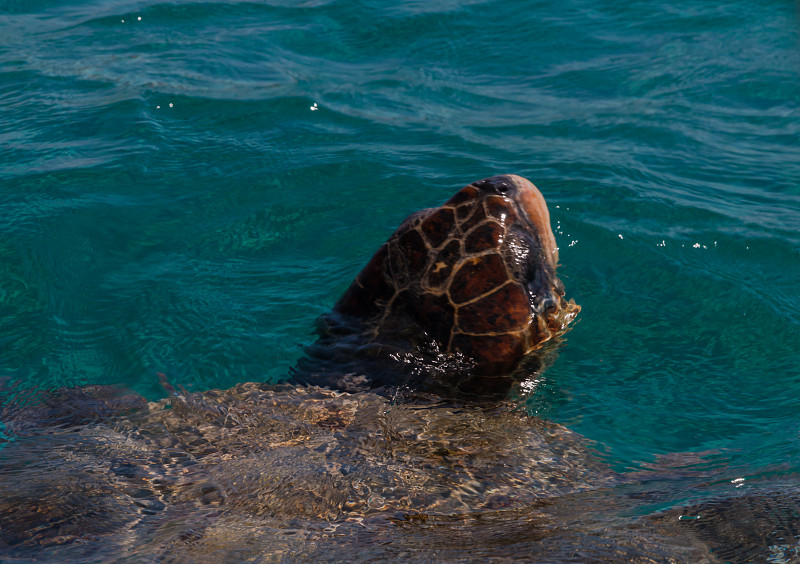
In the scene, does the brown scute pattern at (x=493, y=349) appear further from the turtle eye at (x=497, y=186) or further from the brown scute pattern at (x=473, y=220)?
the turtle eye at (x=497, y=186)

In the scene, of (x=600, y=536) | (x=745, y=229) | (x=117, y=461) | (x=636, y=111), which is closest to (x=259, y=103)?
(x=636, y=111)

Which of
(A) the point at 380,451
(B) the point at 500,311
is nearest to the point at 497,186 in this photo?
(B) the point at 500,311

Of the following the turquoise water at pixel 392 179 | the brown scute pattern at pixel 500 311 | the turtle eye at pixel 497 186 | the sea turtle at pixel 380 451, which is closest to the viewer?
the sea turtle at pixel 380 451

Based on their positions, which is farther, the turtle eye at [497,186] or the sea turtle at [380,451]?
the turtle eye at [497,186]

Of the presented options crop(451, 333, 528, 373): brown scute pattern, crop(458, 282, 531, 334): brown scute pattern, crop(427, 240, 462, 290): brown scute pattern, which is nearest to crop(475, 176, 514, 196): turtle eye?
crop(427, 240, 462, 290): brown scute pattern

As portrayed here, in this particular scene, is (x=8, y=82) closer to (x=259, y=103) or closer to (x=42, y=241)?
(x=259, y=103)

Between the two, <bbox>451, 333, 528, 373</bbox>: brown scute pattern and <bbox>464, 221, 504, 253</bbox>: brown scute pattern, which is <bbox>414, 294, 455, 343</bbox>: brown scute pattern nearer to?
<bbox>451, 333, 528, 373</bbox>: brown scute pattern

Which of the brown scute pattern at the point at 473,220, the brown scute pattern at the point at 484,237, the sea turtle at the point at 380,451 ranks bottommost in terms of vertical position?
the sea turtle at the point at 380,451

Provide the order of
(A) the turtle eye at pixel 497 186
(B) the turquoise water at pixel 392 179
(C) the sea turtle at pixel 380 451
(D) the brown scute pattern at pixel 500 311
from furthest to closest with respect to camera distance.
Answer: (B) the turquoise water at pixel 392 179 → (A) the turtle eye at pixel 497 186 → (D) the brown scute pattern at pixel 500 311 → (C) the sea turtle at pixel 380 451

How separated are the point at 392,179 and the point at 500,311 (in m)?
2.95

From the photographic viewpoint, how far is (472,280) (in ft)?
12.7

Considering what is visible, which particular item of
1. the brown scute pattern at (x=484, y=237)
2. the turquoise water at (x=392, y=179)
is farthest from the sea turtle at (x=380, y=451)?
the turquoise water at (x=392, y=179)

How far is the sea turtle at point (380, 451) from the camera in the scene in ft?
8.64

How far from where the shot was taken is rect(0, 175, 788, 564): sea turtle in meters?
2.63
